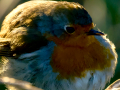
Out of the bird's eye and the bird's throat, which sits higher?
the bird's eye

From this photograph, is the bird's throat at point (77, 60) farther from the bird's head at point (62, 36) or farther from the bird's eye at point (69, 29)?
the bird's eye at point (69, 29)

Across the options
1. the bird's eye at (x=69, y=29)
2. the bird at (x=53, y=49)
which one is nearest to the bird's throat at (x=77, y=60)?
the bird at (x=53, y=49)

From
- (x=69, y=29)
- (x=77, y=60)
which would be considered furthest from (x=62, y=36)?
(x=77, y=60)

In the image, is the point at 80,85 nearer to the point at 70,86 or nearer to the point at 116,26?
the point at 70,86

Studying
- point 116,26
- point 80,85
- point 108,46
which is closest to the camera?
point 80,85

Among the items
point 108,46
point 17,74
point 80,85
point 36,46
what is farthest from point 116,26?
point 17,74

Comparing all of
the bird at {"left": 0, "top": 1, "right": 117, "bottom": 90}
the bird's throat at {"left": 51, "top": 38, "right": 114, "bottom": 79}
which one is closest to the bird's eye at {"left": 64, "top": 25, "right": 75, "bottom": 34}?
the bird at {"left": 0, "top": 1, "right": 117, "bottom": 90}

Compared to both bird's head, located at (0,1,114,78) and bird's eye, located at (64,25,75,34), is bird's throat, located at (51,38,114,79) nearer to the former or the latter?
bird's head, located at (0,1,114,78)
